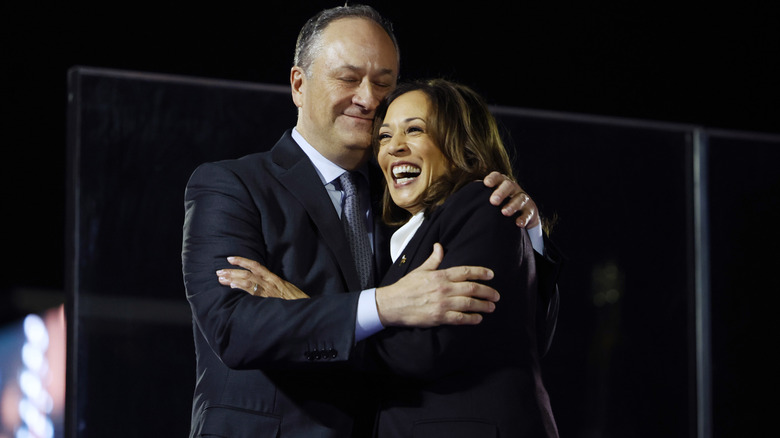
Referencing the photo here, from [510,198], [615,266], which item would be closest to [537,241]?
[510,198]

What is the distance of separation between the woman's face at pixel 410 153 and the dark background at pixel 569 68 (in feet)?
4.44

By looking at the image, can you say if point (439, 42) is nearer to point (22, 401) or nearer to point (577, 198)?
point (577, 198)

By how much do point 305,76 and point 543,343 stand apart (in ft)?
2.86

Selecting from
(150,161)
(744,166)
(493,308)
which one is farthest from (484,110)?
(744,166)

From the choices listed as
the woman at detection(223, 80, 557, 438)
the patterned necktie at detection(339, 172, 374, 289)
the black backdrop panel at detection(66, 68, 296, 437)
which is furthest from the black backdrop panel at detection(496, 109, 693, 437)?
the woman at detection(223, 80, 557, 438)

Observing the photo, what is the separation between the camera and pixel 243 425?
7.14 feet

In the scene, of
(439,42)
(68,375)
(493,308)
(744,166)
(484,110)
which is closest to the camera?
(493,308)

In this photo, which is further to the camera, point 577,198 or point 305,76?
point 577,198

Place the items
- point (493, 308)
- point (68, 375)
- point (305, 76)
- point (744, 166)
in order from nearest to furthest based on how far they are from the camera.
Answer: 1. point (493, 308)
2. point (305, 76)
3. point (68, 375)
4. point (744, 166)

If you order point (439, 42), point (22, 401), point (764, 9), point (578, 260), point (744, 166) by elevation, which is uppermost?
point (764, 9)

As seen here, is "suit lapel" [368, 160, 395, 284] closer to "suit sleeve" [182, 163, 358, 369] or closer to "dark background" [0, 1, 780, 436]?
"suit sleeve" [182, 163, 358, 369]

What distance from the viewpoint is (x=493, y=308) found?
80.4 inches

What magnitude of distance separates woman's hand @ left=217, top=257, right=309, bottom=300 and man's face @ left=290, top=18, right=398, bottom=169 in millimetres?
440

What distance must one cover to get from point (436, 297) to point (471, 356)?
134 mm
